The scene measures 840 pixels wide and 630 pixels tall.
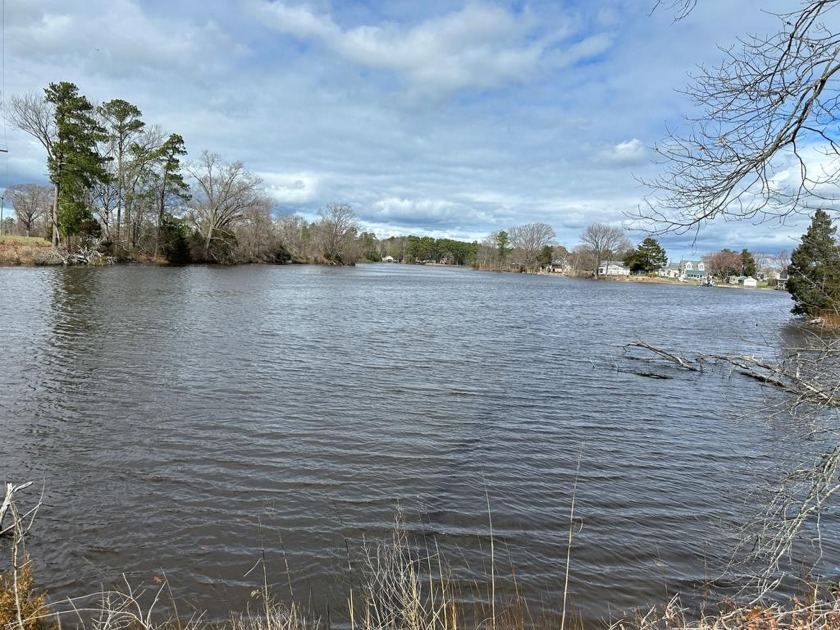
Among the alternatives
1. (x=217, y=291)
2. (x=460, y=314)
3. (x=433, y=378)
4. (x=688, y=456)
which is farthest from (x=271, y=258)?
(x=688, y=456)

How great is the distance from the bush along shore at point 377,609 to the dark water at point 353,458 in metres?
0.17

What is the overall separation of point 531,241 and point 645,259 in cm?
3502

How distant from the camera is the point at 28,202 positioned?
8444 centimetres

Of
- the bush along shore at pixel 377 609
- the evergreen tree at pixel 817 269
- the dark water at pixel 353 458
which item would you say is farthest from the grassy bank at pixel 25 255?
the evergreen tree at pixel 817 269

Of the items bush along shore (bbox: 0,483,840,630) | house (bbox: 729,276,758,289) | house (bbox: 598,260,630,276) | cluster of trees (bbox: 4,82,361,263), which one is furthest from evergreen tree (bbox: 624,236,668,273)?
bush along shore (bbox: 0,483,840,630)

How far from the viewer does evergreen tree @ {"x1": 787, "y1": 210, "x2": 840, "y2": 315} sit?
5.83m

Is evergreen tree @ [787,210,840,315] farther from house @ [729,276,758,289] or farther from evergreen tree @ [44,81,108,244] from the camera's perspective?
house @ [729,276,758,289]

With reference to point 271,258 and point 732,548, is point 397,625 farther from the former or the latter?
point 271,258

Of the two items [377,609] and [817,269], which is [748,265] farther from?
[377,609]

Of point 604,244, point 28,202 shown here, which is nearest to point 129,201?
point 28,202

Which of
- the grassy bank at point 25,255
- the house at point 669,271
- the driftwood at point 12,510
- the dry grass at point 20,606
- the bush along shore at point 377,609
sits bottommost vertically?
the bush along shore at point 377,609

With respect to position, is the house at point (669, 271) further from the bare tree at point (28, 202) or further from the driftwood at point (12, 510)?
the driftwood at point (12, 510)

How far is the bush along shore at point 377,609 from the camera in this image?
3904mm

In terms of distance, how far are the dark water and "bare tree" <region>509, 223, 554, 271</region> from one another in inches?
5297
